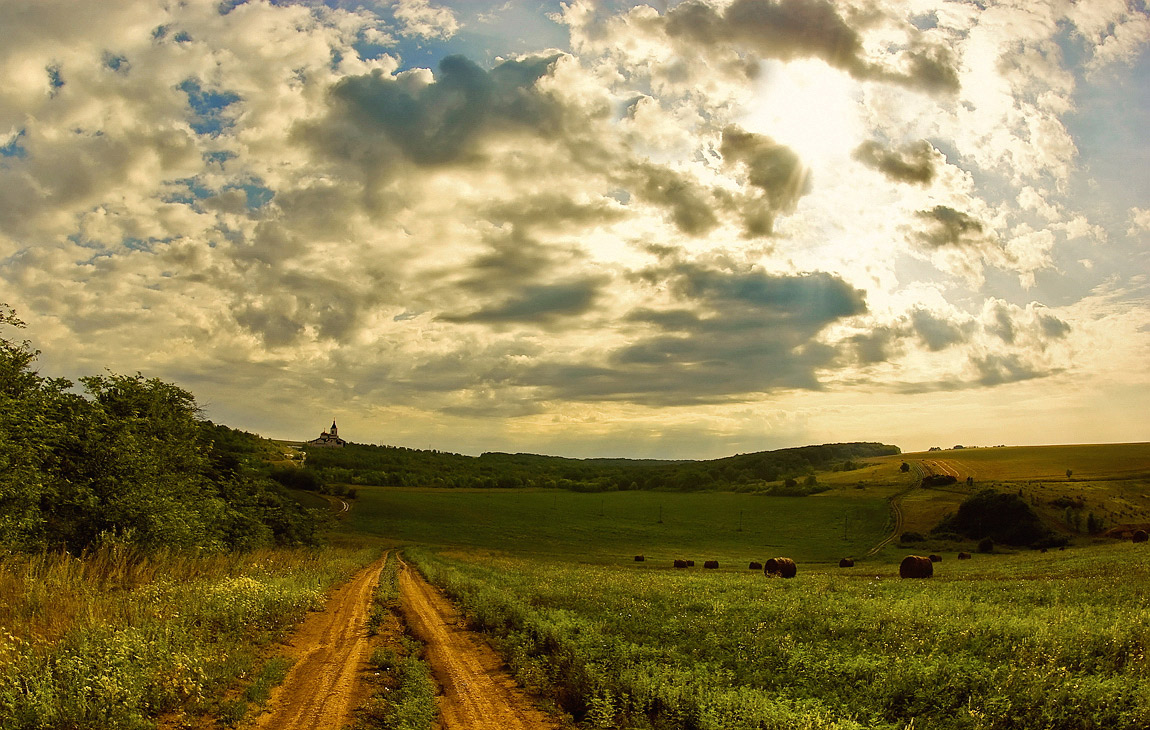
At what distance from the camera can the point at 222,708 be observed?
10242mm

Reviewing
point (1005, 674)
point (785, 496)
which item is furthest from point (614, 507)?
point (1005, 674)

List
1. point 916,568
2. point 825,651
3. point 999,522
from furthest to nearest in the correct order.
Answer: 1. point 999,522
2. point 916,568
3. point 825,651

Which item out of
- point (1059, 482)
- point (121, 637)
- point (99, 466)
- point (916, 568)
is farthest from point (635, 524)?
point (121, 637)

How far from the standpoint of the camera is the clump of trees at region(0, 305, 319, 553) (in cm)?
1855

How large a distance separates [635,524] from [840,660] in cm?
10914

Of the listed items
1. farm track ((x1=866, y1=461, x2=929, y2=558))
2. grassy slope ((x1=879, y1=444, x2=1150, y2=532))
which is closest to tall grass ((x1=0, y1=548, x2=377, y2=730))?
farm track ((x1=866, y1=461, x2=929, y2=558))

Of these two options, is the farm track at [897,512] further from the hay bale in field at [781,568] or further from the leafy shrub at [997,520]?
the hay bale in field at [781,568]

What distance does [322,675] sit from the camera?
12898 mm

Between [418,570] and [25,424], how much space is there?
26729 mm

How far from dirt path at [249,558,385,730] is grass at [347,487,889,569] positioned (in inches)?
2134

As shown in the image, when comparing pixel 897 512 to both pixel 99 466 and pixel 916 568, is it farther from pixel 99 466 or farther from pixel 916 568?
pixel 99 466

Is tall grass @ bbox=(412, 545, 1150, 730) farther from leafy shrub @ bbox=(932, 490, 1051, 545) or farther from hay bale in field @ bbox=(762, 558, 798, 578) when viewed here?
leafy shrub @ bbox=(932, 490, 1051, 545)

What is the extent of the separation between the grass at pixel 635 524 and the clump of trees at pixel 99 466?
161 feet

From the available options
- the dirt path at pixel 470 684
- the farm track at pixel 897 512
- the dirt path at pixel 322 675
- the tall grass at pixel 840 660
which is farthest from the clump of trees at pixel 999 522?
the dirt path at pixel 322 675
